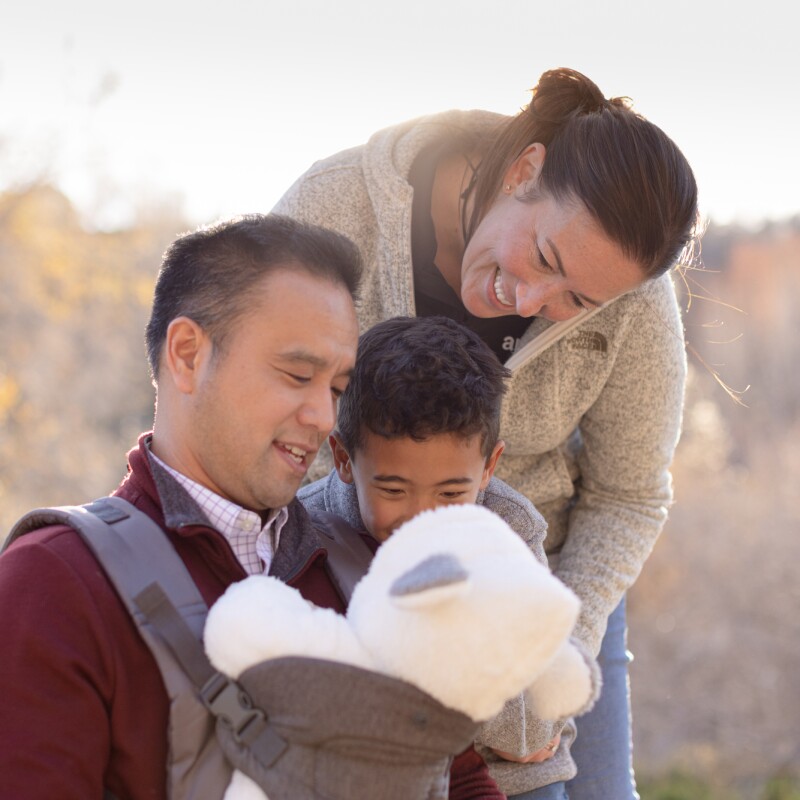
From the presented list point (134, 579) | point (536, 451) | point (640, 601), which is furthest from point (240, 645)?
point (640, 601)

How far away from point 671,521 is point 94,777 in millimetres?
9845

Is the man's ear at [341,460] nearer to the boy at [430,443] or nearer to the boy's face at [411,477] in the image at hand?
the boy at [430,443]

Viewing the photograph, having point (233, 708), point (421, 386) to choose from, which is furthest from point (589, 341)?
point (233, 708)

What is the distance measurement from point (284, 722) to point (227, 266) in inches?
34.6

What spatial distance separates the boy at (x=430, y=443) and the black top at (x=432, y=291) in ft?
1.18

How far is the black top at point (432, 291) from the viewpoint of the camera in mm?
2754

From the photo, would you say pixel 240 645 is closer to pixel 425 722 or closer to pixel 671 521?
pixel 425 722

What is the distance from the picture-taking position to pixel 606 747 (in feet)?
8.99

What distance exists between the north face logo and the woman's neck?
336mm

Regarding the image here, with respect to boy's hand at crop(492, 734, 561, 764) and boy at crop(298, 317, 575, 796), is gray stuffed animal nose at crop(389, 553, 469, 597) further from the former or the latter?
boy's hand at crop(492, 734, 561, 764)

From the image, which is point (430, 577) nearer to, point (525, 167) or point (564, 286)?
point (564, 286)

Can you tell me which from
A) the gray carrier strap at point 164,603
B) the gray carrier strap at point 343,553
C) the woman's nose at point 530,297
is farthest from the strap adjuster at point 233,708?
the woman's nose at point 530,297

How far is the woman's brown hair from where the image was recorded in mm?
2393

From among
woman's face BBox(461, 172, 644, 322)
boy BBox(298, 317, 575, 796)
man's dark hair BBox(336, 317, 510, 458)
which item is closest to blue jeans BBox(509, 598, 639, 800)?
boy BBox(298, 317, 575, 796)
